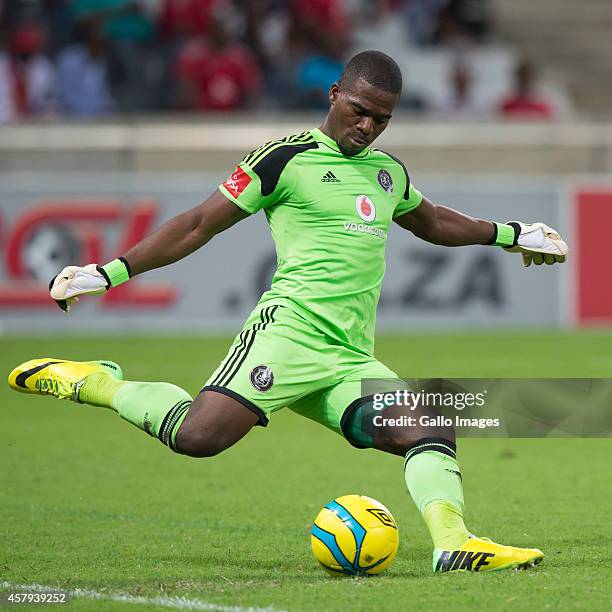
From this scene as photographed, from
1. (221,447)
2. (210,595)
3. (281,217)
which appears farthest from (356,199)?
(210,595)

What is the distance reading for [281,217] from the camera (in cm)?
589

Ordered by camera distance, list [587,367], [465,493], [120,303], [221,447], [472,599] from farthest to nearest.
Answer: [120,303], [587,367], [465,493], [221,447], [472,599]

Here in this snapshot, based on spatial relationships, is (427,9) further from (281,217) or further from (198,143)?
(281,217)

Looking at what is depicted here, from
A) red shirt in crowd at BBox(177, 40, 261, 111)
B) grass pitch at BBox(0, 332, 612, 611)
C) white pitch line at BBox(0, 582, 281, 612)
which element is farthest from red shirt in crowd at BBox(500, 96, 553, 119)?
white pitch line at BBox(0, 582, 281, 612)

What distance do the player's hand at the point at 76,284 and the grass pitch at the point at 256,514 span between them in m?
1.14

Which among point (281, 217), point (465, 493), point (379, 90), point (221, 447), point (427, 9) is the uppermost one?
point (427, 9)

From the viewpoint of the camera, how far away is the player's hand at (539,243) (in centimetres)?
636

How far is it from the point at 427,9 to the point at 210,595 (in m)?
17.1

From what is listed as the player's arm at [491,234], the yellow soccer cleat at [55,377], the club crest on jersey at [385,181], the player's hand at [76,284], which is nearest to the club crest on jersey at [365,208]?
the club crest on jersey at [385,181]

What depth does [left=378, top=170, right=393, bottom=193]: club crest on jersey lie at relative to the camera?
596 centimetres

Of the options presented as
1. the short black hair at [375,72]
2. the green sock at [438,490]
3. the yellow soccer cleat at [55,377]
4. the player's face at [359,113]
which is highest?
the short black hair at [375,72]

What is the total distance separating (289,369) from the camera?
566 centimetres

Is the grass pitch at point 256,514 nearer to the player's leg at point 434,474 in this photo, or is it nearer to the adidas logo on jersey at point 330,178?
the player's leg at point 434,474

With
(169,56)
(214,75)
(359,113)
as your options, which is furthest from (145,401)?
(169,56)
